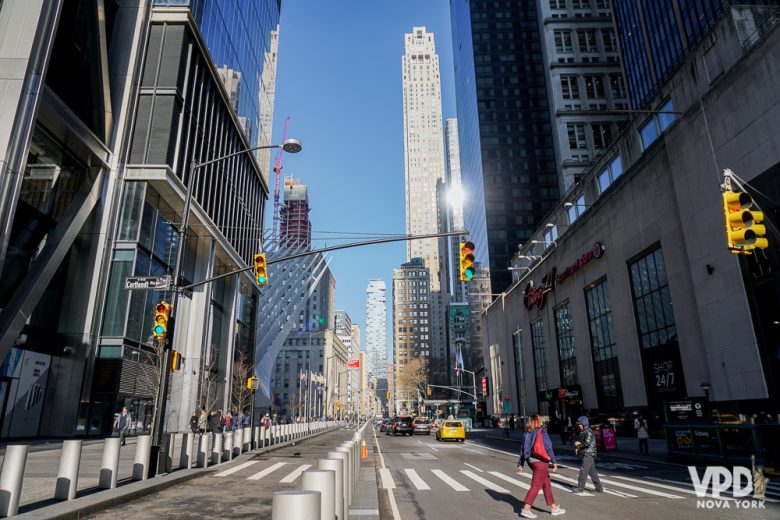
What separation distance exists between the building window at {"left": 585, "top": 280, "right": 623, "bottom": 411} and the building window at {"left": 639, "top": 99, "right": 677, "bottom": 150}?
1167cm

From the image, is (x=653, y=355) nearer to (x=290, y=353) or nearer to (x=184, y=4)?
(x=184, y=4)

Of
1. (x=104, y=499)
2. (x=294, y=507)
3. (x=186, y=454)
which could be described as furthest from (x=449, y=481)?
(x=294, y=507)

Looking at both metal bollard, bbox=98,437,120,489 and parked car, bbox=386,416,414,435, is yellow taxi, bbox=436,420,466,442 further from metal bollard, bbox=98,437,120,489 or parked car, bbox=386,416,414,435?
metal bollard, bbox=98,437,120,489

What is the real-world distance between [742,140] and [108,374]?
121 ft

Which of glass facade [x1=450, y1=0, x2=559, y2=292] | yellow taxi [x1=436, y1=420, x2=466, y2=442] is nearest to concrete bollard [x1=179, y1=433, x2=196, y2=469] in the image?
yellow taxi [x1=436, y1=420, x2=466, y2=442]

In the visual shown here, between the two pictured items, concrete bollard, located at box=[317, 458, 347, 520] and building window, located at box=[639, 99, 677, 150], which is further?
building window, located at box=[639, 99, 677, 150]

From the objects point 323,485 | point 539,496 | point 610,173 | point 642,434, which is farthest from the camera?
point 610,173

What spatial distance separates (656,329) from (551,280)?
1702 centimetres

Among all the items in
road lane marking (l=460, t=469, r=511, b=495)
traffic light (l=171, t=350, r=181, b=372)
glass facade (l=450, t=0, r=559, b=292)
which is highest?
glass facade (l=450, t=0, r=559, b=292)

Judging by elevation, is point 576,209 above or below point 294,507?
above

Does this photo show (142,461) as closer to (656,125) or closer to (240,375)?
(656,125)

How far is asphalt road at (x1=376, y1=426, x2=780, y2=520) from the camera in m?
9.13

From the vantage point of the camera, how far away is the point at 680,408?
27.3 metres

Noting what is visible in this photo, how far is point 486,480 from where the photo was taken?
14172mm
